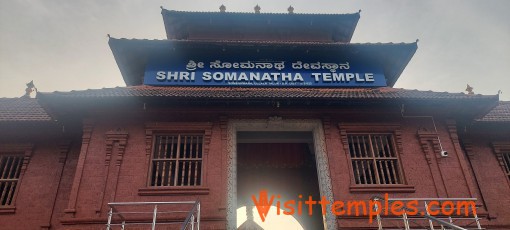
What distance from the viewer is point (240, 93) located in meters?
9.35

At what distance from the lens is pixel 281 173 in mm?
14750

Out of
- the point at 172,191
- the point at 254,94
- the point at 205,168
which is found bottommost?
the point at 172,191

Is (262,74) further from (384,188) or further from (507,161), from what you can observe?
(507,161)

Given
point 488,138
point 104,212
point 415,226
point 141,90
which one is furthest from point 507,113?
point 104,212

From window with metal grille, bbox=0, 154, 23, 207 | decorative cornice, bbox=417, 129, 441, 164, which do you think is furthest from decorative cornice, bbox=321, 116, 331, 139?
window with metal grille, bbox=0, 154, 23, 207

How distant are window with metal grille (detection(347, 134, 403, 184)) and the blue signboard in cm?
229

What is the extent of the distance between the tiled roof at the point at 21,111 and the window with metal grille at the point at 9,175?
1121mm

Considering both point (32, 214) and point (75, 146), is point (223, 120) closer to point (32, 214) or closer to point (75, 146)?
point (75, 146)

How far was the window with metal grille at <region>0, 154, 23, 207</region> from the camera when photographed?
9078 mm

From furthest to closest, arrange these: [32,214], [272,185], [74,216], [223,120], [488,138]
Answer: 1. [272,185]
2. [488,138]
3. [223,120]
4. [32,214]
5. [74,216]

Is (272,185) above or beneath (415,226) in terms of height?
above

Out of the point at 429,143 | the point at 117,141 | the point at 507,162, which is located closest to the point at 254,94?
the point at 117,141

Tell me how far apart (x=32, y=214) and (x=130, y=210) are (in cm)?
299

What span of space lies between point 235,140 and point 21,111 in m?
6.95
